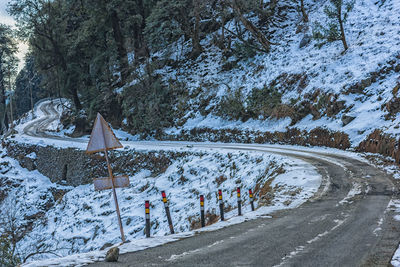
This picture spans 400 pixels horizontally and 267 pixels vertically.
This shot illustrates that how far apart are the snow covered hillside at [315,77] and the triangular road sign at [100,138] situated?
12732 mm

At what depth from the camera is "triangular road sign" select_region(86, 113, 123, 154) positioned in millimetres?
8461

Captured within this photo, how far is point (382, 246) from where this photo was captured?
5555mm

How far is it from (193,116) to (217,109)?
2.58 metres

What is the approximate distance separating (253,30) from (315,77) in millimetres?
11527

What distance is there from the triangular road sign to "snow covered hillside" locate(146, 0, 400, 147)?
12732 mm

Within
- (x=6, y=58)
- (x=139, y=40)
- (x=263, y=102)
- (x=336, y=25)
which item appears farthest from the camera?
(x=6, y=58)

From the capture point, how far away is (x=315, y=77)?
23266 millimetres

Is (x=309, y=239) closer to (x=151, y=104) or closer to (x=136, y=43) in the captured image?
(x=151, y=104)

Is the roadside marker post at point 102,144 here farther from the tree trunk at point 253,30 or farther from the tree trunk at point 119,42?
the tree trunk at point 119,42

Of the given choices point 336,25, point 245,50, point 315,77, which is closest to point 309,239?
point 315,77

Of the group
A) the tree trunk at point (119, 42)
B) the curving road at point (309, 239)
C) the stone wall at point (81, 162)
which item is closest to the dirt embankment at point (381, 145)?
the curving road at point (309, 239)

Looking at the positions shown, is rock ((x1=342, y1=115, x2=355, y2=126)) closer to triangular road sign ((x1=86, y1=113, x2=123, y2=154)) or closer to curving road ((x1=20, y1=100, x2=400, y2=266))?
curving road ((x1=20, y1=100, x2=400, y2=266))

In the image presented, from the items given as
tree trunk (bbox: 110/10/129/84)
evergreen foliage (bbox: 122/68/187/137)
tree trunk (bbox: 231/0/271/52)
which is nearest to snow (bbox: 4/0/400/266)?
tree trunk (bbox: 231/0/271/52)

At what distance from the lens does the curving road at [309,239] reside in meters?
5.05
